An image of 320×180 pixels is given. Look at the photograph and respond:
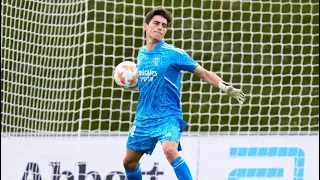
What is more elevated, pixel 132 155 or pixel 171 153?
pixel 171 153

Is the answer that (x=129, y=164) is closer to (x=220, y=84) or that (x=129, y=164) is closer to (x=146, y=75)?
(x=146, y=75)

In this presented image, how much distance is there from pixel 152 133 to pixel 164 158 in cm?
208

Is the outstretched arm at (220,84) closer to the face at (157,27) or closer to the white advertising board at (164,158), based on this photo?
the face at (157,27)

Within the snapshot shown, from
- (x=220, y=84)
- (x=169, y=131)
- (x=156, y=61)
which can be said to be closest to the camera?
(x=220, y=84)

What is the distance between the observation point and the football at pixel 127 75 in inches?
289

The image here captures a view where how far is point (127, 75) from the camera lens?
7.33 m

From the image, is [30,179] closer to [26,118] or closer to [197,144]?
[26,118]

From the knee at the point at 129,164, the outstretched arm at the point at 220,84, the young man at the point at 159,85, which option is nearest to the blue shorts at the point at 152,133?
the young man at the point at 159,85

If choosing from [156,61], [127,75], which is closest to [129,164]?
[127,75]

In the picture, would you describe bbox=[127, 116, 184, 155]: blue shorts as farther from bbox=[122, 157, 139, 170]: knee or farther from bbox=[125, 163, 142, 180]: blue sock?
bbox=[125, 163, 142, 180]: blue sock

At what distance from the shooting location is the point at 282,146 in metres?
9.41

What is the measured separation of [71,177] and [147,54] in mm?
2322

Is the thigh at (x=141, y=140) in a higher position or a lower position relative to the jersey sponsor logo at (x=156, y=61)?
lower

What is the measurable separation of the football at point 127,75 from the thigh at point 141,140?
0.37m
